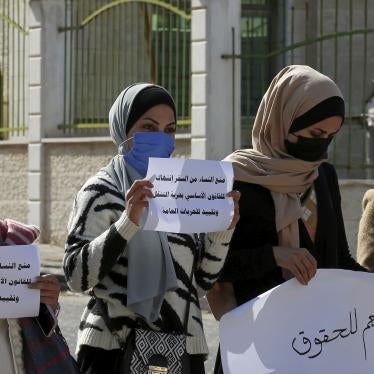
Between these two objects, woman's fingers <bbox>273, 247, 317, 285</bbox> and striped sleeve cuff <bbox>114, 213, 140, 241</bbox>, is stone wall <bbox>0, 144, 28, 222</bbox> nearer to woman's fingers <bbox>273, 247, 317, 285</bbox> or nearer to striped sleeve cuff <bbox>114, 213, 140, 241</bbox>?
woman's fingers <bbox>273, 247, 317, 285</bbox>

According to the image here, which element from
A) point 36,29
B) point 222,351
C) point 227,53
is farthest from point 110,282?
point 36,29

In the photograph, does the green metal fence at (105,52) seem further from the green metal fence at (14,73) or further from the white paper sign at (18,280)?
the white paper sign at (18,280)

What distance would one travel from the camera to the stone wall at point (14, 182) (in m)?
13.6

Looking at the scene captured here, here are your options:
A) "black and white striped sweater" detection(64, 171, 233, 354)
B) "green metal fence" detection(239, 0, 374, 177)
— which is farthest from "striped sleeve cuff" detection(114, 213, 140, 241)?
"green metal fence" detection(239, 0, 374, 177)

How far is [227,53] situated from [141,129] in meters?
7.67

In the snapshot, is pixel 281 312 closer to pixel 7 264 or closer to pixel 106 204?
pixel 106 204

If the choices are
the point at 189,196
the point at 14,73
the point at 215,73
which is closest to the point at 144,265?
the point at 189,196

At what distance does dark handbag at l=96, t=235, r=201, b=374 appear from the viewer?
3562 mm

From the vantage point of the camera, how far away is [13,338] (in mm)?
3477

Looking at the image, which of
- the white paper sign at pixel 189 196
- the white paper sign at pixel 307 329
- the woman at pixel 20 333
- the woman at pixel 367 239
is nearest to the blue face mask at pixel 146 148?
the white paper sign at pixel 189 196

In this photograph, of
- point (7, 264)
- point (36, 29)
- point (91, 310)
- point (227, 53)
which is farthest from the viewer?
point (36, 29)

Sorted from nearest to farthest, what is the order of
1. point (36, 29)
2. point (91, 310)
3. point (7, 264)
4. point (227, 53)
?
point (7, 264), point (91, 310), point (227, 53), point (36, 29)

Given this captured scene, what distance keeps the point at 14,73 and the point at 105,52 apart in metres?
1.36

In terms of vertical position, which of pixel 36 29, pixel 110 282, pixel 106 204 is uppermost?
pixel 36 29
